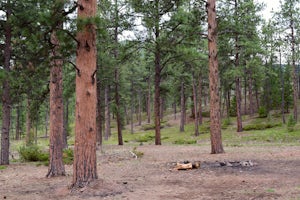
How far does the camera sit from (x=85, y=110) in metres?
7.32

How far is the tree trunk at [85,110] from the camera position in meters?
7.25

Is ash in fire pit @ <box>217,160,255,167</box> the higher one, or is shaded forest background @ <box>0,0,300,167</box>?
shaded forest background @ <box>0,0,300,167</box>

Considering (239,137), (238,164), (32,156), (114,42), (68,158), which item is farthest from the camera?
(239,137)

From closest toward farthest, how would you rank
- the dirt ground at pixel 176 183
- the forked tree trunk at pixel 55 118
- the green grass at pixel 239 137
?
the dirt ground at pixel 176 183 < the forked tree trunk at pixel 55 118 < the green grass at pixel 239 137

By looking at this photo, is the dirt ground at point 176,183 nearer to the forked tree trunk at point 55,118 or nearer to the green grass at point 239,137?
the forked tree trunk at point 55,118

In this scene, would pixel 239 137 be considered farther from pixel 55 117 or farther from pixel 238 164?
pixel 55 117

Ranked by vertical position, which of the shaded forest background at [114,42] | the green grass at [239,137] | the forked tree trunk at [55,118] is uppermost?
the shaded forest background at [114,42]

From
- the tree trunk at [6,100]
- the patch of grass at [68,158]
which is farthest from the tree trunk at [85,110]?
the tree trunk at [6,100]

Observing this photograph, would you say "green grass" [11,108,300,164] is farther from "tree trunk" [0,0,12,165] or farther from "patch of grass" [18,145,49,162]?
"tree trunk" [0,0,12,165]

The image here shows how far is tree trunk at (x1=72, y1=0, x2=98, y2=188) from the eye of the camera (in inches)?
285

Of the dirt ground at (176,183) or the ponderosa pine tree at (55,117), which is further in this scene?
the ponderosa pine tree at (55,117)

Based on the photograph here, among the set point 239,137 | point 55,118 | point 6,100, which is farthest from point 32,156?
point 239,137

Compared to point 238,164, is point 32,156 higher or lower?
lower

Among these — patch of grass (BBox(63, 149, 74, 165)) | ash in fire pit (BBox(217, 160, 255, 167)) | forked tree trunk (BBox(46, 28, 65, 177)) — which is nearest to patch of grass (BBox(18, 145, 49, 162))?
patch of grass (BBox(63, 149, 74, 165))
